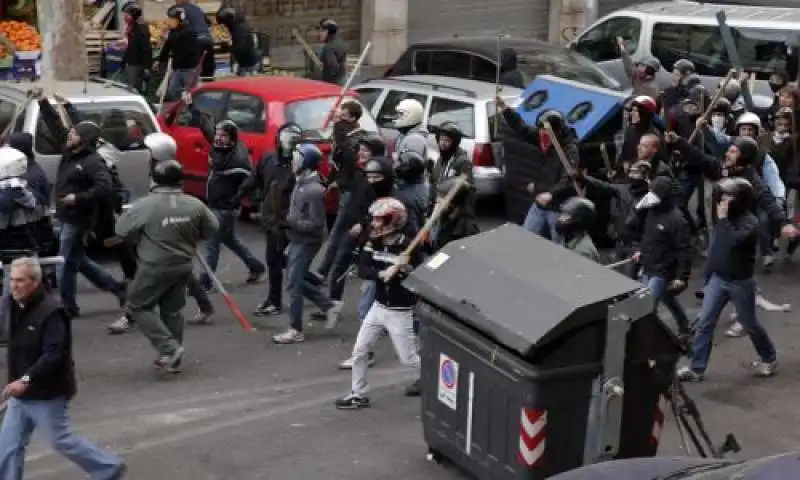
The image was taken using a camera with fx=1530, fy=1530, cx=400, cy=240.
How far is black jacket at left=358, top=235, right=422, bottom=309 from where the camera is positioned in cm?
1001

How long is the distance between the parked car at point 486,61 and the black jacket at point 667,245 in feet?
22.7

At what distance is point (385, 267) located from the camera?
10219mm

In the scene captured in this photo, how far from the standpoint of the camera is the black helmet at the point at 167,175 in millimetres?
→ 10812

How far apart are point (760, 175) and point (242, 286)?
466cm

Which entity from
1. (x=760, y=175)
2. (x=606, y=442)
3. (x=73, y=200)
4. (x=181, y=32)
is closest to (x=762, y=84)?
(x=760, y=175)

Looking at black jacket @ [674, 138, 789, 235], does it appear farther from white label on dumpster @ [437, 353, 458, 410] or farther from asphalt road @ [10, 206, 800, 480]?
white label on dumpster @ [437, 353, 458, 410]

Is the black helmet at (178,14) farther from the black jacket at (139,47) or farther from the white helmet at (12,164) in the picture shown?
the white helmet at (12,164)

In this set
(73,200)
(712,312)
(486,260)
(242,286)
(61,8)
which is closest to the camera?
(486,260)

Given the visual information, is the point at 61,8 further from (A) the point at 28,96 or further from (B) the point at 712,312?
(B) the point at 712,312

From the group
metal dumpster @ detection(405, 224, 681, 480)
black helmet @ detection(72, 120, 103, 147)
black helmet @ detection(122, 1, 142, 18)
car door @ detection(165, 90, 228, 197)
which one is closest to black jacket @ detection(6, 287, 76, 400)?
metal dumpster @ detection(405, 224, 681, 480)

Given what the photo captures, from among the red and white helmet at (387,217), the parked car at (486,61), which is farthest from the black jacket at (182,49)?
the red and white helmet at (387,217)

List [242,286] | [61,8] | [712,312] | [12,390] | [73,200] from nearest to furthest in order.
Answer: [12,390] → [712,312] → [73,200] → [242,286] → [61,8]

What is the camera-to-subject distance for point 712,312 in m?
10.7

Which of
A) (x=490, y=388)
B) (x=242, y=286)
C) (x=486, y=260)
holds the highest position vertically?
(x=486, y=260)
